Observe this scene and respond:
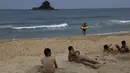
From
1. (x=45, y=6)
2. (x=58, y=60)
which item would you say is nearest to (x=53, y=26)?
(x=58, y=60)

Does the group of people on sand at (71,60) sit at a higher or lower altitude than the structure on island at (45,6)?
lower

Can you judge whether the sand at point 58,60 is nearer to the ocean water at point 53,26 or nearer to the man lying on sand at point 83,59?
the man lying on sand at point 83,59

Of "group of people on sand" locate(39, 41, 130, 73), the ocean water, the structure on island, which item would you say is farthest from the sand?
the structure on island

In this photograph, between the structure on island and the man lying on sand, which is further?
the structure on island

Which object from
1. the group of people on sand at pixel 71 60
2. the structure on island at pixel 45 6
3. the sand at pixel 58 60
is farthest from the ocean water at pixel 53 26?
→ the structure on island at pixel 45 6

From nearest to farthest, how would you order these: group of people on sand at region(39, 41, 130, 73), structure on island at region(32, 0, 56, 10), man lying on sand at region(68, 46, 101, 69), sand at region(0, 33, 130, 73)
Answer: group of people on sand at region(39, 41, 130, 73) < sand at region(0, 33, 130, 73) < man lying on sand at region(68, 46, 101, 69) < structure on island at region(32, 0, 56, 10)

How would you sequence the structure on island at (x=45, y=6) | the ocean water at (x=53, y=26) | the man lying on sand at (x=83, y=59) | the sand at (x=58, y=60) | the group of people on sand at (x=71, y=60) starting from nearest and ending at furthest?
1. the group of people on sand at (x=71, y=60)
2. the sand at (x=58, y=60)
3. the man lying on sand at (x=83, y=59)
4. the ocean water at (x=53, y=26)
5. the structure on island at (x=45, y=6)

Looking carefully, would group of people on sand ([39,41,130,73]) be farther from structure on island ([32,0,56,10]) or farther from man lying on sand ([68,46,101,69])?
structure on island ([32,0,56,10])

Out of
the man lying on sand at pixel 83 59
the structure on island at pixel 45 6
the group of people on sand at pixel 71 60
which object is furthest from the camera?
the structure on island at pixel 45 6

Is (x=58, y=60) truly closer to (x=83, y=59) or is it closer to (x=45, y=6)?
(x=83, y=59)

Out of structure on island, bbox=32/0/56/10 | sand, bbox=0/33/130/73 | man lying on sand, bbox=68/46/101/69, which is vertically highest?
structure on island, bbox=32/0/56/10

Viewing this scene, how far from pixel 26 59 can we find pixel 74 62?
1934 millimetres

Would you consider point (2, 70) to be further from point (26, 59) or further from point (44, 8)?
point (44, 8)

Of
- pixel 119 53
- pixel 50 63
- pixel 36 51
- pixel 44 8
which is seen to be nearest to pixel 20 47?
pixel 36 51
